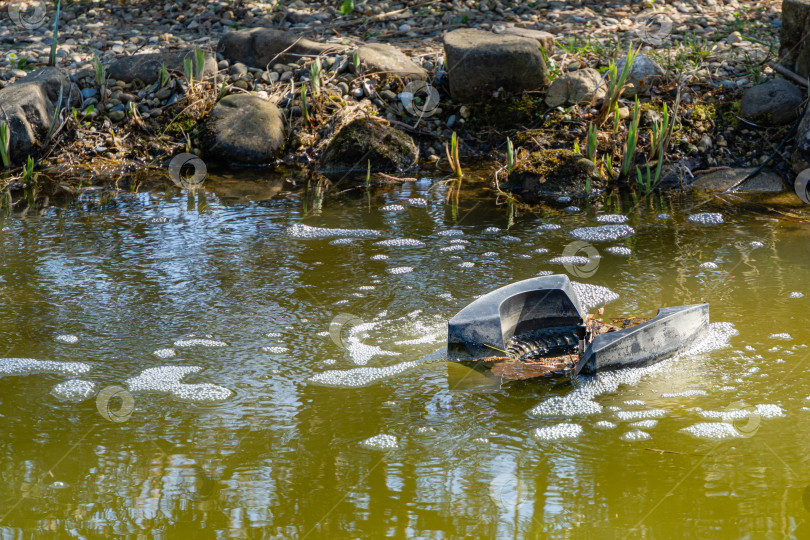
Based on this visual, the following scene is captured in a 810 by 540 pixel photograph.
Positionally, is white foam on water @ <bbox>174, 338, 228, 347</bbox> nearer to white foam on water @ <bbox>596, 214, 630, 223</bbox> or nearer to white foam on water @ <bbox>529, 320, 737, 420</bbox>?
white foam on water @ <bbox>529, 320, 737, 420</bbox>

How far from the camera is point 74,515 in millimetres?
1904

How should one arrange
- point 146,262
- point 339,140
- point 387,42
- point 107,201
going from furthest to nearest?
point 387,42
point 339,140
point 107,201
point 146,262

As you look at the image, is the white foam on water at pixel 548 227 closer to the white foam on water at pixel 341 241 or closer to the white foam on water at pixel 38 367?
the white foam on water at pixel 341 241

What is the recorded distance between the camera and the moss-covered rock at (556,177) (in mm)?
4676

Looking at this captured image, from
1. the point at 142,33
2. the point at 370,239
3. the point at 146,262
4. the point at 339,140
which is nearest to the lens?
the point at 146,262

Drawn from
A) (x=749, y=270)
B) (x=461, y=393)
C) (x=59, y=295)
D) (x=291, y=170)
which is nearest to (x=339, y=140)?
(x=291, y=170)

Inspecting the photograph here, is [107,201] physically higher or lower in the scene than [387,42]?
lower

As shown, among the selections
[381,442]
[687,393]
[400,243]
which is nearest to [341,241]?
[400,243]

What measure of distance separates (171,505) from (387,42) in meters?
5.49

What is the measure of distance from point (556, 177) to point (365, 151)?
127 centimetres

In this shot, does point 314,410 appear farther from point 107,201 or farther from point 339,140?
point 339,140

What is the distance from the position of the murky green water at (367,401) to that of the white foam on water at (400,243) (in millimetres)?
67

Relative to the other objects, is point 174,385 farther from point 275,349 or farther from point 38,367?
point 38,367

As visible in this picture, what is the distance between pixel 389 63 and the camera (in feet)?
19.6
